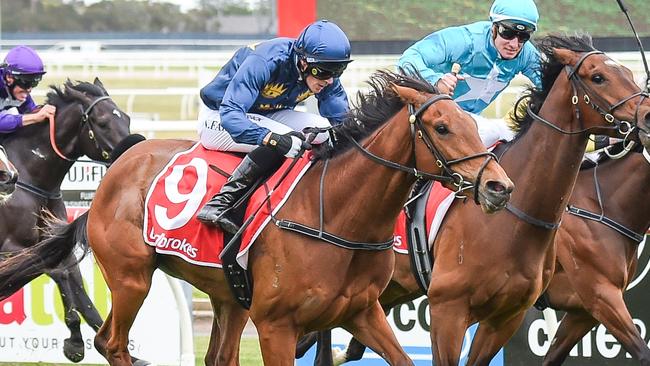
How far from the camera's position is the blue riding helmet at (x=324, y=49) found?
5.04 meters

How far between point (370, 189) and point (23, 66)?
3.42 m

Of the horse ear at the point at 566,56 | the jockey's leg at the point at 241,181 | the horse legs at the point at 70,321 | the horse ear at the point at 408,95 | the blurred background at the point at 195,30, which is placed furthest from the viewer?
the blurred background at the point at 195,30

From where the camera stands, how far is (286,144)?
5.10 metres

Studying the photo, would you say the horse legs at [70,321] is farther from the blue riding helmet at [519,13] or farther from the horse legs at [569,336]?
the blue riding helmet at [519,13]

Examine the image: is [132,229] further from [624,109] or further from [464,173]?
[624,109]

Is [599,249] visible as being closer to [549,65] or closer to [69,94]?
[549,65]

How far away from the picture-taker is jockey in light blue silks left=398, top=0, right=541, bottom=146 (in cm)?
577

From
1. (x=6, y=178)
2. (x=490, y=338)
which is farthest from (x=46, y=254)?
(x=490, y=338)

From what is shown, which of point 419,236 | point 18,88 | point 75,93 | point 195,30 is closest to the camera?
point 419,236

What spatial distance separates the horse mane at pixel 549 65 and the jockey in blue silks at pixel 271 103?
848 millimetres

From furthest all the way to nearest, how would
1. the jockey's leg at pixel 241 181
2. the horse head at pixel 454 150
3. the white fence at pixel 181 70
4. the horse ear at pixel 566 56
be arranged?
the white fence at pixel 181 70 < the horse ear at pixel 566 56 < the jockey's leg at pixel 241 181 < the horse head at pixel 454 150

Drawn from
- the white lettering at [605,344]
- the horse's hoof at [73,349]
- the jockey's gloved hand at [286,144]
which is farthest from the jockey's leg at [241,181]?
the white lettering at [605,344]

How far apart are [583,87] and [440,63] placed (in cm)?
93

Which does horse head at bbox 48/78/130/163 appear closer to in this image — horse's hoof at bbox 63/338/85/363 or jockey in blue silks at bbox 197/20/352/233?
horse's hoof at bbox 63/338/85/363
